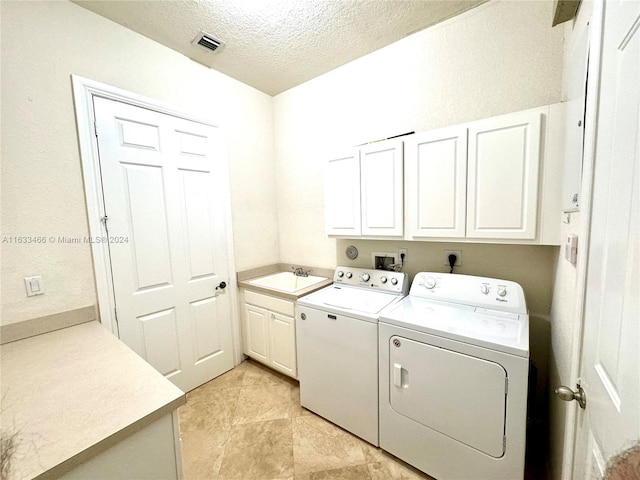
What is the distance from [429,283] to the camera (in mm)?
1754

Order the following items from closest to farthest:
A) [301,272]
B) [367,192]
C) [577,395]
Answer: [577,395]
[367,192]
[301,272]

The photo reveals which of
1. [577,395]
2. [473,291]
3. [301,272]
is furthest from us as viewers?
[301,272]

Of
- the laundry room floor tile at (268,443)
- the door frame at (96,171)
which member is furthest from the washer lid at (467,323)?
the door frame at (96,171)

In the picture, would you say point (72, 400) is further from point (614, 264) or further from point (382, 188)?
point (382, 188)

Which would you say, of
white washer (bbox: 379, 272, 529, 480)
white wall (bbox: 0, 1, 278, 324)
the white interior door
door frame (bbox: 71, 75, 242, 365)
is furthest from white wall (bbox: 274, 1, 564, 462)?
door frame (bbox: 71, 75, 242, 365)

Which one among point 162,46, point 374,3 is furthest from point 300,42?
point 162,46

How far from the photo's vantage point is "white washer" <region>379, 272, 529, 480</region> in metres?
1.14

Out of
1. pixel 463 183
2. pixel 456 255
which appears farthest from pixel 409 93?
pixel 456 255

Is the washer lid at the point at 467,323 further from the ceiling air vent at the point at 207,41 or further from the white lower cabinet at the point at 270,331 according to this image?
the ceiling air vent at the point at 207,41

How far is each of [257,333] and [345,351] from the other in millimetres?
1106

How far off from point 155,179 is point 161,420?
5.41 feet

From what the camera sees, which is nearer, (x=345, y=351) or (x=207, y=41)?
(x=345, y=351)

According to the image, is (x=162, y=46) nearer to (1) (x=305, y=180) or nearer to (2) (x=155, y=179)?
(2) (x=155, y=179)

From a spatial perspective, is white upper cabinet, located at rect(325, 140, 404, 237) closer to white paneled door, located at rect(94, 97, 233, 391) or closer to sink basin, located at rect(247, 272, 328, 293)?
sink basin, located at rect(247, 272, 328, 293)
